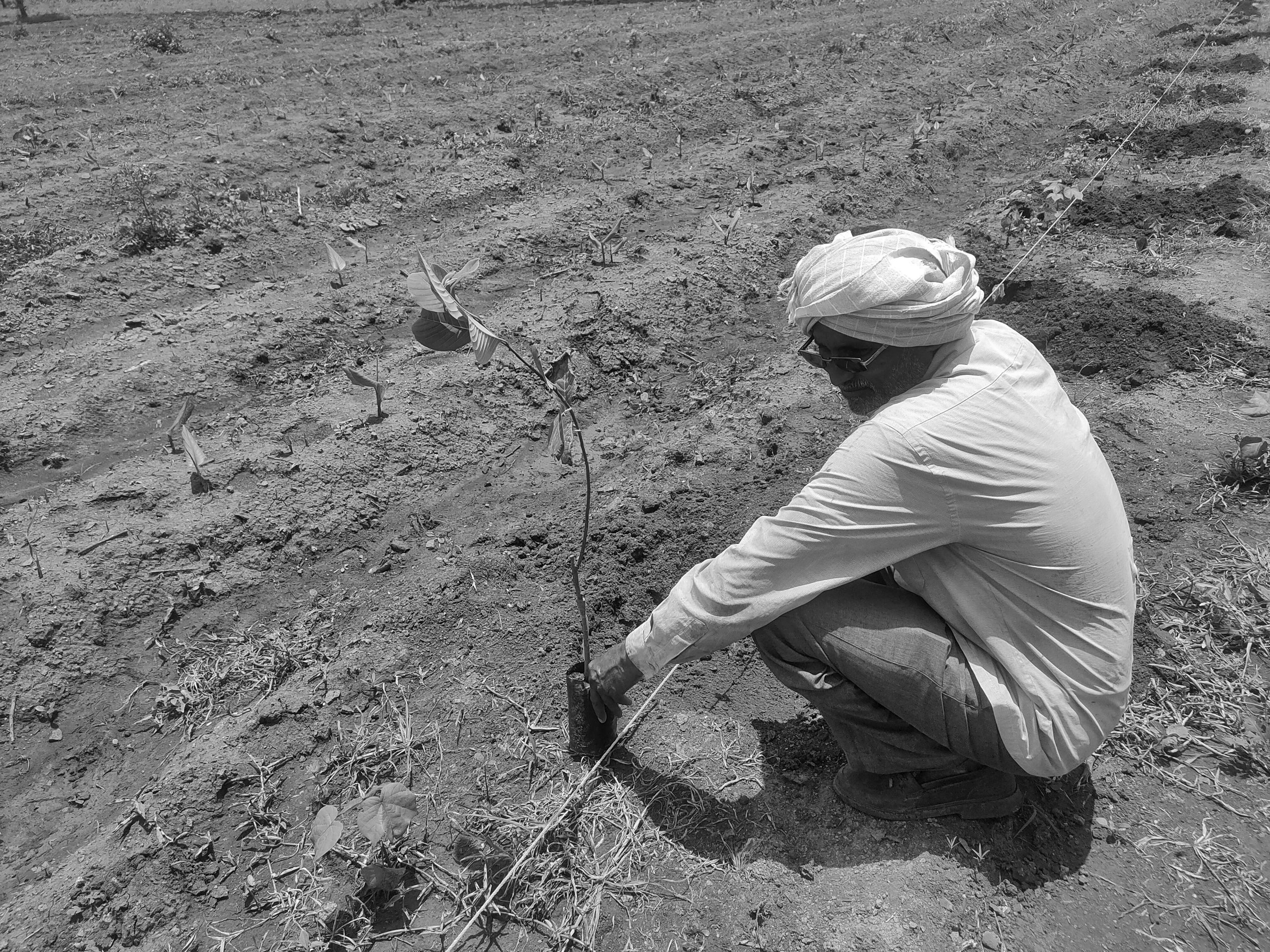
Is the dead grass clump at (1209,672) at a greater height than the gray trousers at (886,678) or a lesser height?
lesser

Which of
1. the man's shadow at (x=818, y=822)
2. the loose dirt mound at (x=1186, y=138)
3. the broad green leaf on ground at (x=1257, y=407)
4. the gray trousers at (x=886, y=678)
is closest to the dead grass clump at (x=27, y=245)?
the man's shadow at (x=818, y=822)

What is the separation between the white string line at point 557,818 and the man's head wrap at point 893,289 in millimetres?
861

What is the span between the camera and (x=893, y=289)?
1.71 metres

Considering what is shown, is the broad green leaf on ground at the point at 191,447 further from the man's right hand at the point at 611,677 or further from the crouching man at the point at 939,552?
the crouching man at the point at 939,552

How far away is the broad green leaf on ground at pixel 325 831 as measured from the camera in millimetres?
1896

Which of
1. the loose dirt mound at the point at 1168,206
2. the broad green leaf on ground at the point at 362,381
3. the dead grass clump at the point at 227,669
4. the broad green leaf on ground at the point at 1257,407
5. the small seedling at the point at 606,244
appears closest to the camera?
the dead grass clump at the point at 227,669

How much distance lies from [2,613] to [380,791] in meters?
1.51

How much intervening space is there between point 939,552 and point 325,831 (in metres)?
1.46

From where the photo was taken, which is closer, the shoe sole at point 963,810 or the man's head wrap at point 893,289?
the man's head wrap at point 893,289

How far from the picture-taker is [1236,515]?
2.88 meters

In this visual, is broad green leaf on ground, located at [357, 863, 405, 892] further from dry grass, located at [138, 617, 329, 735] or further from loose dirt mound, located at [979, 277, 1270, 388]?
loose dirt mound, located at [979, 277, 1270, 388]

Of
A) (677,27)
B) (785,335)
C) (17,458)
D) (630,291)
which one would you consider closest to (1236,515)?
(785,335)

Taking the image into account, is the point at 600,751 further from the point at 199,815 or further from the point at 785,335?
the point at 785,335

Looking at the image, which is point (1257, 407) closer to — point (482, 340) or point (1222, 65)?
point (482, 340)
